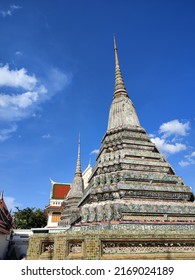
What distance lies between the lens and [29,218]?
34094 millimetres

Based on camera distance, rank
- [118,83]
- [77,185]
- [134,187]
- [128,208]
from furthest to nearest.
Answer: [77,185]
[118,83]
[134,187]
[128,208]

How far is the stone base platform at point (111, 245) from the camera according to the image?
546 centimetres

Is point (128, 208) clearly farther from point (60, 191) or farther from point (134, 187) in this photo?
→ point (60, 191)

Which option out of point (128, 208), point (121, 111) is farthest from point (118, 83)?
point (128, 208)

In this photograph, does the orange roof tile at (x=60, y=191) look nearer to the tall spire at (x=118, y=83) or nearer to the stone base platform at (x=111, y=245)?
the tall spire at (x=118, y=83)

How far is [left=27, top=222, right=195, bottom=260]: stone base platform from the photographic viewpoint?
17.9 ft

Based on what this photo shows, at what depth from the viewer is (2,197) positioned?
25781 mm

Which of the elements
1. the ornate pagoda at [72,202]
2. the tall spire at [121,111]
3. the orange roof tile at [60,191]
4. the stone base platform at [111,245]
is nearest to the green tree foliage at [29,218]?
the orange roof tile at [60,191]

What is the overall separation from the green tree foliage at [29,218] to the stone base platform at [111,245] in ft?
102

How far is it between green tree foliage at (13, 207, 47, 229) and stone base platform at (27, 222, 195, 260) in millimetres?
31021

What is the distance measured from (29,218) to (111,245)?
31.9 metres

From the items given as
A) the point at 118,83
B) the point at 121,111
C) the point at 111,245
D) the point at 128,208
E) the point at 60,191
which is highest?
the point at 118,83
